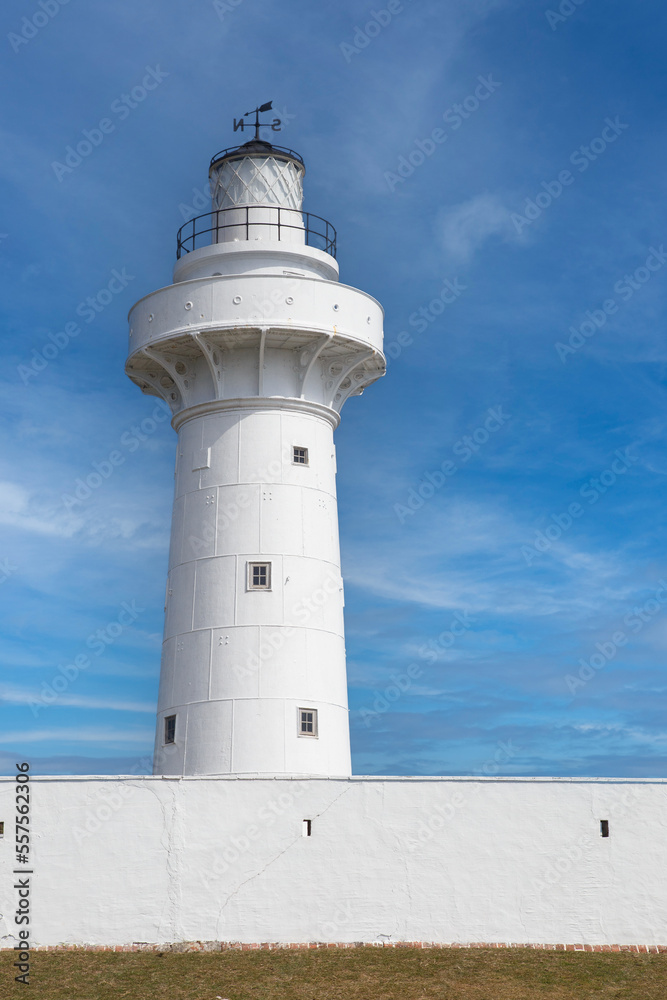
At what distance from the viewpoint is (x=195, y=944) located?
794 inches

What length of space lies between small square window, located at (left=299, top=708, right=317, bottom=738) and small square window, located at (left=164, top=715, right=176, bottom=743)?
2.76 metres

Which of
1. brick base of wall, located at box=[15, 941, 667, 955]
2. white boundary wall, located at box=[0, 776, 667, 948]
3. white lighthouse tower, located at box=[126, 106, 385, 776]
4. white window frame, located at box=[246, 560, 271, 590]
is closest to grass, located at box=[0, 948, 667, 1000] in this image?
brick base of wall, located at box=[15, 941, 667, 955]

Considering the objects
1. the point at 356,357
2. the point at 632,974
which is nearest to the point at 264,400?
the point at 356,357

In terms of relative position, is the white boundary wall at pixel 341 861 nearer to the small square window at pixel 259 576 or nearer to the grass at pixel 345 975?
the grass at pixel 345 975

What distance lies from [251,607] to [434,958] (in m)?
8.34

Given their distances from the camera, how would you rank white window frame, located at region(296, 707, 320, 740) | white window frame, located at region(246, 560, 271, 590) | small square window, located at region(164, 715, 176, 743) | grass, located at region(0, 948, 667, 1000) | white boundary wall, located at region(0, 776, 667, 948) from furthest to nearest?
white window frame, located at region(246, 560, 271, 590) → small square window, located at region(164, 715, 176, 743) → white window frame, located at region(296, 707, 320, 740) → white boundary wall, located at region(0, 776, 667, 948) → grass, located at region(0, 948, 667, 1000)

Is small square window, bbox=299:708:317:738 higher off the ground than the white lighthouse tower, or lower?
lower

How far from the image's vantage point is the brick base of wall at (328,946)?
20.1m

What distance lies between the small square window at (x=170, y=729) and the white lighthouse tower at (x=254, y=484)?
4 cm

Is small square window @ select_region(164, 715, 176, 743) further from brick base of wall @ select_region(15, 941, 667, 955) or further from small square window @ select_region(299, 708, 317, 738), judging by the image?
brick base of wall @ select_region(15, 941, 667, 955)

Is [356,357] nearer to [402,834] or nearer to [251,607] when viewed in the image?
→ [251,607]

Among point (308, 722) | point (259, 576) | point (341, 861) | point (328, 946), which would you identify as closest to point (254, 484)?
point (259, 576)

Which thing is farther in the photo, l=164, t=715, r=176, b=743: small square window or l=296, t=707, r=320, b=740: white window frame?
l=164, t=715, r=176, b=743: small square window

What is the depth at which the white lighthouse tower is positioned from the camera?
2423cm
